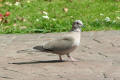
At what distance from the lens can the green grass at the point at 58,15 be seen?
904 cm

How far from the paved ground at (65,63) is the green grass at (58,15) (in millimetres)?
441

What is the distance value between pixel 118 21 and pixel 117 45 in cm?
175

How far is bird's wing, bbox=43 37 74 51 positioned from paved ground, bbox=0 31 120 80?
256 millimetres

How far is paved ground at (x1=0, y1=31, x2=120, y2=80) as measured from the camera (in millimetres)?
5941

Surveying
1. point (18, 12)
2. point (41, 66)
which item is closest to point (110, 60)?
point (41, 66)

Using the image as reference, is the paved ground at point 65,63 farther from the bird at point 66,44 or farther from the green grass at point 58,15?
the green grass at point 58,15

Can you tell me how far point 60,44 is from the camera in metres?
6.38

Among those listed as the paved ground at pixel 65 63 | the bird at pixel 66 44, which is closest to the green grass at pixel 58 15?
the paved ground at pixel 65 63

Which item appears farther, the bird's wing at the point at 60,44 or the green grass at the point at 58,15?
the green grass at the point at 58,15

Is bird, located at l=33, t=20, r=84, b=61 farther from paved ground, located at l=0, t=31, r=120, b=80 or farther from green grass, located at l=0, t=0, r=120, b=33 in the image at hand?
green grass, located at l=0, t=0, r=120, b=33

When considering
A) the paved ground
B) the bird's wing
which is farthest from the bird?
the paved ground

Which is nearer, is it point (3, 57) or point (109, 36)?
point (3, 57)

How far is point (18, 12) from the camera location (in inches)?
402

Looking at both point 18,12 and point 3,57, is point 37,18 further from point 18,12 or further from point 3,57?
point 3,57
